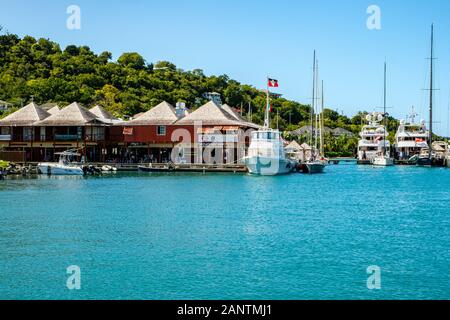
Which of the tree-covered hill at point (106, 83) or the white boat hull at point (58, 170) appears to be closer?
the white boat hull at point (58, 170)

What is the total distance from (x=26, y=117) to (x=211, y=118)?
23222 millimetres

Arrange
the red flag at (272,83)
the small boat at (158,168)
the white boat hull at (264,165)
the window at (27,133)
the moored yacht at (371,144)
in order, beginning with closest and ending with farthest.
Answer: the red flag at (272,83) → the white boat hull at (264,165) → the small boat at (158,168) → the window at (27,133) → the moored yacht at (371,144)

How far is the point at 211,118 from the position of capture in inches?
2468

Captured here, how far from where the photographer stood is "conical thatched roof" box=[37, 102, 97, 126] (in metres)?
63.8

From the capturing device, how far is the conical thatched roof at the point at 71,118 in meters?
63.8

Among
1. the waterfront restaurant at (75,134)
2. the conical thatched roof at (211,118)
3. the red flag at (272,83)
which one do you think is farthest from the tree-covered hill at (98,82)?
the red flag at (272,83)

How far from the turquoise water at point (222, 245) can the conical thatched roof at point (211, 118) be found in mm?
24654

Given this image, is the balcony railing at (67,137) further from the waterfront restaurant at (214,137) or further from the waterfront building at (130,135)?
the waterfront restaurant at (214,137)

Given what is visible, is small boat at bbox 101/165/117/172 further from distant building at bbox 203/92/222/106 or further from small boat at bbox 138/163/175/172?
distant building at bbox 203/92/222/106

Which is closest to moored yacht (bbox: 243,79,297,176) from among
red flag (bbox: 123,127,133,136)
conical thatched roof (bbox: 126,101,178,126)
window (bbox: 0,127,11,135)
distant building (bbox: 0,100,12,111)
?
conical thatched roof (bbox: 126,101,178,126)

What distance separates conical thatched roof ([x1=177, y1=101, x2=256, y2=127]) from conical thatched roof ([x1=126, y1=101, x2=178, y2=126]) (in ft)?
5.75

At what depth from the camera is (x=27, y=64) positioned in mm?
100875

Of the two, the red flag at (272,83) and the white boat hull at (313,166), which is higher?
the red flag at (272,83)

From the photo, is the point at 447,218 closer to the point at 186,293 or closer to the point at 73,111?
the point at 186,293
